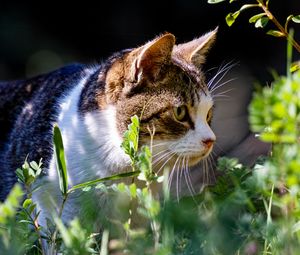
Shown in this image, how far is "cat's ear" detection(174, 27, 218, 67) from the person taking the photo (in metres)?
2.69

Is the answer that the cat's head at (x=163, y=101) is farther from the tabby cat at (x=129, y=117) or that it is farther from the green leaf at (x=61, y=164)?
the green leaf at (x=61, y=164)

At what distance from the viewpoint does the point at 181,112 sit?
7.89 feet

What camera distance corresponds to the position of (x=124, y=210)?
1.46m

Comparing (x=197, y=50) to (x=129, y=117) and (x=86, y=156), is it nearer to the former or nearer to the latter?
(x=129, y=117)

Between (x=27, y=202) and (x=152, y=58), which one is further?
(x=152, y=58)

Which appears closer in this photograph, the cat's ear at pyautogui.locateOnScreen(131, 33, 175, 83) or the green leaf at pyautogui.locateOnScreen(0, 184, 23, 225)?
the green leaf at pyautogui.locateOnScreen(0, 184, 23, 225)

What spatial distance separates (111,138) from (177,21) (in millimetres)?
2748

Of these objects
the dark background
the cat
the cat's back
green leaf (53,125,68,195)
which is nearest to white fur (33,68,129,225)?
the cat

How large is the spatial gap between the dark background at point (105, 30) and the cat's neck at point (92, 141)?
246 centimetres

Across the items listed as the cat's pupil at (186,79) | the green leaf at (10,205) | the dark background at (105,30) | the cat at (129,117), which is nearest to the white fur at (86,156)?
the cat at (129,117)

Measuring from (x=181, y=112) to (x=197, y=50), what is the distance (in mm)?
386

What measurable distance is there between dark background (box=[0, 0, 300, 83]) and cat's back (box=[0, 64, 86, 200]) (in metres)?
1.87

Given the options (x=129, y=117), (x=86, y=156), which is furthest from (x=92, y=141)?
(x=129, y=117)

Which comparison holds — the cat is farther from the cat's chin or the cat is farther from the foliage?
the foliage
